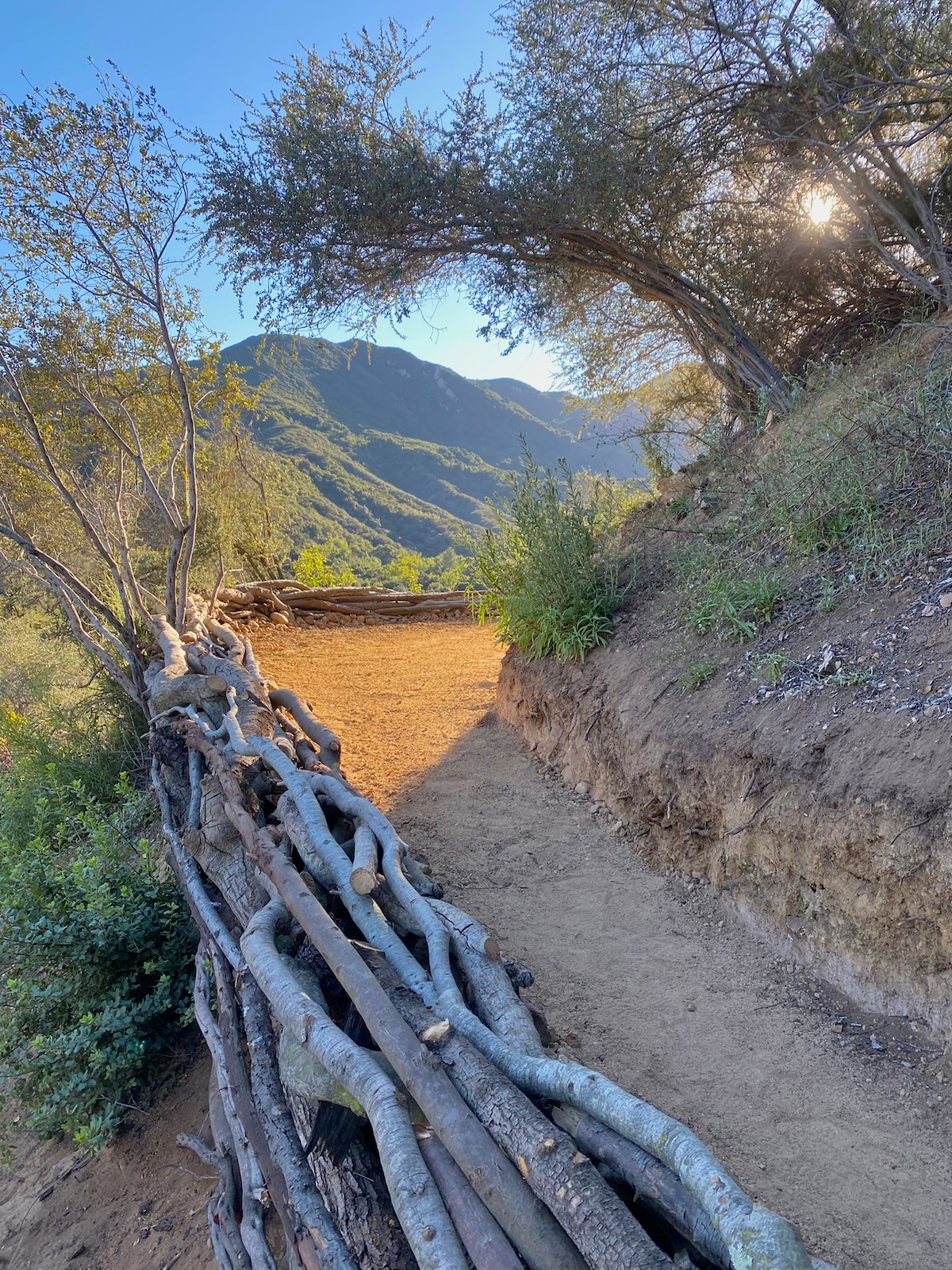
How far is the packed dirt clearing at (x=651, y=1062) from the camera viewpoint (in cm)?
201

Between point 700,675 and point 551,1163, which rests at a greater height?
point 700,675

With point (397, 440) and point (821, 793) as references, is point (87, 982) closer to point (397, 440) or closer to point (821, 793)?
point (821, 793)

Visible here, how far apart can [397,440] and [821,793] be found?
48567 millimetres

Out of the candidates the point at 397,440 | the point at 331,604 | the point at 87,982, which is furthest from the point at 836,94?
the point at 397,440

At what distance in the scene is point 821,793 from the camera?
2.74m

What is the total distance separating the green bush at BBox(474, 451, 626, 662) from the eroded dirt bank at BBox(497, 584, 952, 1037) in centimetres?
84

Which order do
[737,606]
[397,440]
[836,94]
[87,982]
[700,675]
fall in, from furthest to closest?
[397,440] → [836,94] → [737,606] → [700,675] → [87,982]

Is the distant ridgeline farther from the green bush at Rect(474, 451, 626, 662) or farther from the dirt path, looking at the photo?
the dirt path

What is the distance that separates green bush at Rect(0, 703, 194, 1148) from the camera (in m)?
3.06

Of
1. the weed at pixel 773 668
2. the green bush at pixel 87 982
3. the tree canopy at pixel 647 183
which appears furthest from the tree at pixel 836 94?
the green bush at pixel 87 982

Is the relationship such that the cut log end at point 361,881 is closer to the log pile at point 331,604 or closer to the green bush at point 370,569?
the green bush at point 370,569

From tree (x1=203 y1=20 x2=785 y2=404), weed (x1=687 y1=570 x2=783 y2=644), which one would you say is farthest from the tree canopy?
weed (x1=687 y1=570 x2=783 y2=644)

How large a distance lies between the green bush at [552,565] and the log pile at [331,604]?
4887 millimetres

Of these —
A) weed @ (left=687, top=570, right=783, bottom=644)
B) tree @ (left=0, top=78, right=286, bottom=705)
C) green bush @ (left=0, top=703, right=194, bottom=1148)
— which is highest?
tree @ (left=0, top=78, right=286, bottom=705)
